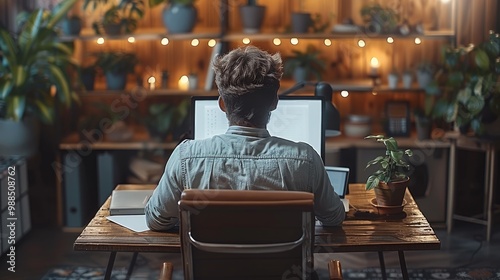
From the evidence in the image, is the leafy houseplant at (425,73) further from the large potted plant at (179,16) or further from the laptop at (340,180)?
the laptop at (340,180)

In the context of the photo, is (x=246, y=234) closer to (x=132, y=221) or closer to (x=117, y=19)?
(x=132, y=221)

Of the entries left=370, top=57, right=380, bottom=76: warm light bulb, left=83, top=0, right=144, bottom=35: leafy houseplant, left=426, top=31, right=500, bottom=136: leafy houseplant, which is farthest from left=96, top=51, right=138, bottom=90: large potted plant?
left=426, top=31, right=500, bottom=136: leafy houseplant

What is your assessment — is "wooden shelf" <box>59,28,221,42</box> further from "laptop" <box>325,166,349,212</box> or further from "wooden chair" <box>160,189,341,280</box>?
"wooden chair" <box>160,189,341,280</box>

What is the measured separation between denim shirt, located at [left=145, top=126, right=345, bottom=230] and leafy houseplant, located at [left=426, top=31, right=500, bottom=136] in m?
2.15

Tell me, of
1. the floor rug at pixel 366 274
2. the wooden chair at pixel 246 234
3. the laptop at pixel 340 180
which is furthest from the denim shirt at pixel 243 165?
the floor rug at pixel 366 274

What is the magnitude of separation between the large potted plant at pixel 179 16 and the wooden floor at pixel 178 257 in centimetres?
129

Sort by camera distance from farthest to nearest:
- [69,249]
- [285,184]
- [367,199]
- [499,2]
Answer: [499,2], [69,249], [367,199], [285,184]

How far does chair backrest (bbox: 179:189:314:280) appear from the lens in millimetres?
1806

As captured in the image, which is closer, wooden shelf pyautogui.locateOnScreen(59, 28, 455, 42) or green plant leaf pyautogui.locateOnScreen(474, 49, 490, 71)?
green plant leaf pyautogui.locateOnScreen(474, 49, 490, 71)

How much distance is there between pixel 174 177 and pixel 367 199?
851mm

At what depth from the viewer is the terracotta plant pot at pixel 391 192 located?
235 cm

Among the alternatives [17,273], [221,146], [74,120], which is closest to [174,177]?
[221,146]

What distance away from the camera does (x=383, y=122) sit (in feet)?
14.5

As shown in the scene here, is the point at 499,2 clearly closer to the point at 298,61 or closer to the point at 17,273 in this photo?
the point at 298,61
